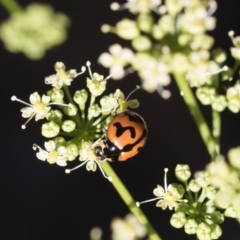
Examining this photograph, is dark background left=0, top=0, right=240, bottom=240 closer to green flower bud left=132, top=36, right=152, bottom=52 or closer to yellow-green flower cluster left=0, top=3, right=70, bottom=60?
yellow-green flower cluster left=0, top=3, right=70, bottom=60

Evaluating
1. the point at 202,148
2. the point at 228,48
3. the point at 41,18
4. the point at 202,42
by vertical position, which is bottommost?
→ the point at 202,148

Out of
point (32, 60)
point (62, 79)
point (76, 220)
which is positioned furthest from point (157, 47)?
point (76, 220)

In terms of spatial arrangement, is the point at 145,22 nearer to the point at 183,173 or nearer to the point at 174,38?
the point at 174,38

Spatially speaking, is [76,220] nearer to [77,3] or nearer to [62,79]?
[62,79]

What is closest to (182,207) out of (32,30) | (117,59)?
(117,59)

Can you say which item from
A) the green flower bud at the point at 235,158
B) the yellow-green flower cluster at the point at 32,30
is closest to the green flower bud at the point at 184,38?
the green flower bud at the point at 235,158
